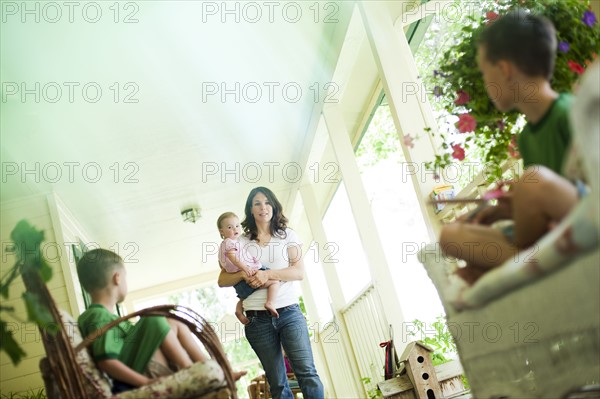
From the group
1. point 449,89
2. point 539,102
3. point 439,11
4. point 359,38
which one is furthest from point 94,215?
point 539,102

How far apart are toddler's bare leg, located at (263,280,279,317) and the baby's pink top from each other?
0.41 feet

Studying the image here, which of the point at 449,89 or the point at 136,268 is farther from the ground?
the point at 136,268

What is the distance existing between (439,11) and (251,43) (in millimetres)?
1200

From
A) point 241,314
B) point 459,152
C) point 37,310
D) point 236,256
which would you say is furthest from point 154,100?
point 37,310

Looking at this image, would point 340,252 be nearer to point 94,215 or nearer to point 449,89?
point 94,215

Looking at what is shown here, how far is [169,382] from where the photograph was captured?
1.74 metres

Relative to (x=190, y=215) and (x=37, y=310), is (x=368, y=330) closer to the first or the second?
(x=190, y=215)

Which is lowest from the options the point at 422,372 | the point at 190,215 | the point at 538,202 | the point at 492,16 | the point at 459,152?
the point at 422,372

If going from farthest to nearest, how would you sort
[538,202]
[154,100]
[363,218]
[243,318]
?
[363,218], [154,100], [243,318], [538,202]

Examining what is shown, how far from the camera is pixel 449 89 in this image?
209 cm

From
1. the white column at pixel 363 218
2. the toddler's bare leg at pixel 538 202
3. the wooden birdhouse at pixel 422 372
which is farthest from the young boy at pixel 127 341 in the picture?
the white column at pixel 363 218

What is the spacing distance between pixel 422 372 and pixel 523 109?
89.0 inches

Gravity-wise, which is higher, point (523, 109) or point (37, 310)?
point (523, 109)

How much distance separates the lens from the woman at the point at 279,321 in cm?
309
